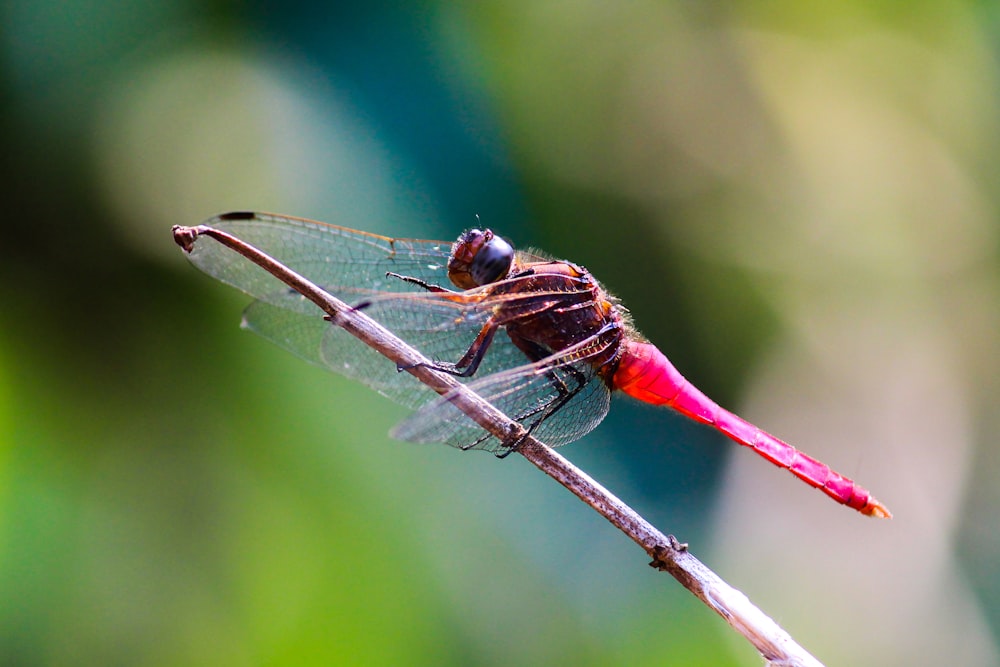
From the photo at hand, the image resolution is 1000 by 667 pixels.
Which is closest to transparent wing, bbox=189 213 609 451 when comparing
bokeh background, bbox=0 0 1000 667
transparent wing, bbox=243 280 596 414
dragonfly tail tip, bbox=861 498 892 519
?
transparent wing, bbox=243 280 596 414

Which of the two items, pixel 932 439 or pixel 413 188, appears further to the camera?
pixel 932 439

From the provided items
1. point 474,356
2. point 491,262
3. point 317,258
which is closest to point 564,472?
point 474,356

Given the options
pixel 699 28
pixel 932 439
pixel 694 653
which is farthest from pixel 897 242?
pixel 694 653

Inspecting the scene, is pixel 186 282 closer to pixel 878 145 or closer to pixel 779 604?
pixel 779 604

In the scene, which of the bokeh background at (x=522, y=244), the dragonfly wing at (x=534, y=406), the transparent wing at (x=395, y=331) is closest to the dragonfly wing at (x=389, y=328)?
the transparent wing at (x=395, y=331)

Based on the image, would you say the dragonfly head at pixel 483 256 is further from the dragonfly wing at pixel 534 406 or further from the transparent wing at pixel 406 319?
the dragonfly wing at pixel 534 406

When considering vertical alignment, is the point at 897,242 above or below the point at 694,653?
above

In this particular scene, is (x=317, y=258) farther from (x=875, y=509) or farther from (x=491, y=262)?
(x=875, y=509)
